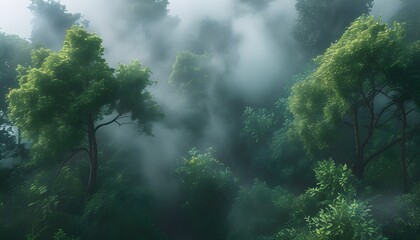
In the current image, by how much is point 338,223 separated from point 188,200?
35.2 feet

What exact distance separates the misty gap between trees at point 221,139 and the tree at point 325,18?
117mm

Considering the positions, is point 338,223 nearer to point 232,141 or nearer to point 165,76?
point 232,141

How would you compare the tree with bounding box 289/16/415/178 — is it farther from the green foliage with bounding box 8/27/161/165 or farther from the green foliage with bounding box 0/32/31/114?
the green foliage with bounding box 0/32/31/114

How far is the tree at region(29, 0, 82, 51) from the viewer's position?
100 feet

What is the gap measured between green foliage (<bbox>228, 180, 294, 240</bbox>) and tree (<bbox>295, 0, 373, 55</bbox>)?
1537cm

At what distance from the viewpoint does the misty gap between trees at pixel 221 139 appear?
1533cm

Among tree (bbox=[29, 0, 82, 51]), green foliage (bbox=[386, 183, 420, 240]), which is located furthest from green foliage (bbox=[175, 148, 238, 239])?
tree (bbox=[29, 0, 82, 51])

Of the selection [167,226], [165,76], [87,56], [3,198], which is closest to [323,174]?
[167,226]

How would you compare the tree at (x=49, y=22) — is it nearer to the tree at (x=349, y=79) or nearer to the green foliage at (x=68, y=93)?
the green foliage at (x=68, y=93)

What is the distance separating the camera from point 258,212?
58.2 feet

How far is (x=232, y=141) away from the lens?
27859 millimetres

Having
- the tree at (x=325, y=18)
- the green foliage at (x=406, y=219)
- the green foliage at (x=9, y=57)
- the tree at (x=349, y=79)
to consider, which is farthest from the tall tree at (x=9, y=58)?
the green foliage at (x=406, y=219)

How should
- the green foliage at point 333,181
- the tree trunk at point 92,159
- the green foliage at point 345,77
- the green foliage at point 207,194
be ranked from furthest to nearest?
1. the green foliage at point 207,194
2. the tree trunk at point 92,159
3. the green foliage at point 333,181
4. the green foliage at point 345,77

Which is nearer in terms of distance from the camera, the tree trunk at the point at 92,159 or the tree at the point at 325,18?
the tree trunk at the point at 92,159
